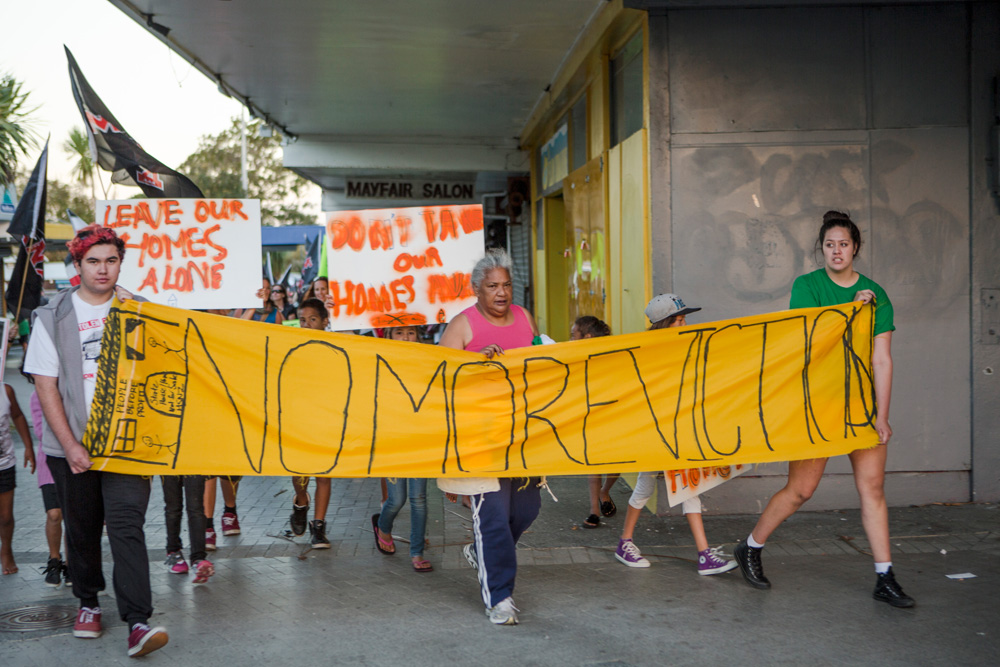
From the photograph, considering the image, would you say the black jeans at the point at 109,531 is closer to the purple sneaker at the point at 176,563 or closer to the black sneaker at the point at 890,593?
the purple sneaker at the point at 176,563

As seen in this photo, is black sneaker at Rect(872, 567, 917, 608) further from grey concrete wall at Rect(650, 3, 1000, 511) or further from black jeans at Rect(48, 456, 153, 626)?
black jeans at Rect(48, 456, 153, 626)

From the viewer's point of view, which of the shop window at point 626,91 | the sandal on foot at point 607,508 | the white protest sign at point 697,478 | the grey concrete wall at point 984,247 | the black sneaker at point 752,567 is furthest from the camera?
the shop window at point 626,91

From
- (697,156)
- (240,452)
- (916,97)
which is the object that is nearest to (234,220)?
(240,452)

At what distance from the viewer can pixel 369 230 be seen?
21.5 ft

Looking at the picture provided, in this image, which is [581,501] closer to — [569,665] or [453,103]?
[569,665]

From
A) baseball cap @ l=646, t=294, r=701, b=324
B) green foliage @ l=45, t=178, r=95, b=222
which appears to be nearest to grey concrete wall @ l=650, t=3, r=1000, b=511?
baseball cap @ l=646, t=294, r=701, b=324

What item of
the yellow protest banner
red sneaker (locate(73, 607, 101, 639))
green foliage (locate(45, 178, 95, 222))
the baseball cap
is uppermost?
green foliage (locate(45, 178, 95, 222))

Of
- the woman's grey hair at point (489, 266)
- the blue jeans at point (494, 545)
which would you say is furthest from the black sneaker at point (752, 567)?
the woman's grey hair at point (489, 266)

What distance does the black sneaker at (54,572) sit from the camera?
541 centimetres

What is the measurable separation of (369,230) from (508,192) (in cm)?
987

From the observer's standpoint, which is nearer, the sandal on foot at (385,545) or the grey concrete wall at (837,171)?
the sandal on foot at (385,545)

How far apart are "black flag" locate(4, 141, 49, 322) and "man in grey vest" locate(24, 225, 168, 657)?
1.74 meters

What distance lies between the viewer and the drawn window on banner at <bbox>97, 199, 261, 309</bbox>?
6.15m

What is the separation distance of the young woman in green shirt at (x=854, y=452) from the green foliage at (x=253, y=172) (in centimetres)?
3995
